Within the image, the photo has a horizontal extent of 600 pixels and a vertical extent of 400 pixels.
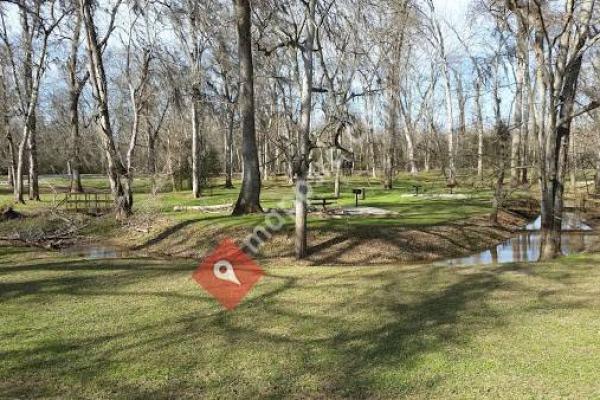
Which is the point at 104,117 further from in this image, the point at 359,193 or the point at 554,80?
the point at 554,80

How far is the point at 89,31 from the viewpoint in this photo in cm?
1775

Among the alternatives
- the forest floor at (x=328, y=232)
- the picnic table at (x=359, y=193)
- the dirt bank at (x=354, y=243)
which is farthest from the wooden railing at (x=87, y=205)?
the picnic table at (x=359, y=193)

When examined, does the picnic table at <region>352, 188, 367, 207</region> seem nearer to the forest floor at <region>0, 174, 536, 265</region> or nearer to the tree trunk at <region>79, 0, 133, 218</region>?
the forest floor at <region>0, 174, 536, 265</region>

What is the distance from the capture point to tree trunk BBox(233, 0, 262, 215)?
17062 mm

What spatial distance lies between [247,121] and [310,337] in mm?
11918

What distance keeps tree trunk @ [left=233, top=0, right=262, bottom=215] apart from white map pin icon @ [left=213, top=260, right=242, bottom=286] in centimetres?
521

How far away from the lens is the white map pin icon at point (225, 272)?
31.1 feet

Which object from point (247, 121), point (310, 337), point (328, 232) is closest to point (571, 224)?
point (328, 232)

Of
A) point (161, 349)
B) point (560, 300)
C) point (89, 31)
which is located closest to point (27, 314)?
point (161, 349)

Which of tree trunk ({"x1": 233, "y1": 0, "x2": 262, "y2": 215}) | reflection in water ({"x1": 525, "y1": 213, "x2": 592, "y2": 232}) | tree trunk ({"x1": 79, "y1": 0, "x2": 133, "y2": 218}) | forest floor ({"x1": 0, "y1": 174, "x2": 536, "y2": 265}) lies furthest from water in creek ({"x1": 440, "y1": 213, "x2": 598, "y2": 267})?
tree trunk ({"x1": 79, "y1": 0, "x2": 133, "y2": 218})

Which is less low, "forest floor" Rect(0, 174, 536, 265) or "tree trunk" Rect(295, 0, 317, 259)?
"tree trunk" Rect(295, 0, 317, 259)

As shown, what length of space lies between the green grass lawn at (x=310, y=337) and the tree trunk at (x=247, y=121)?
310 inches

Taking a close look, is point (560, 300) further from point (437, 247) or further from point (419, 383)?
point (437, 247)

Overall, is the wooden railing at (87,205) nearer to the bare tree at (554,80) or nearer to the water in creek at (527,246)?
the water in creek at (527,246)
